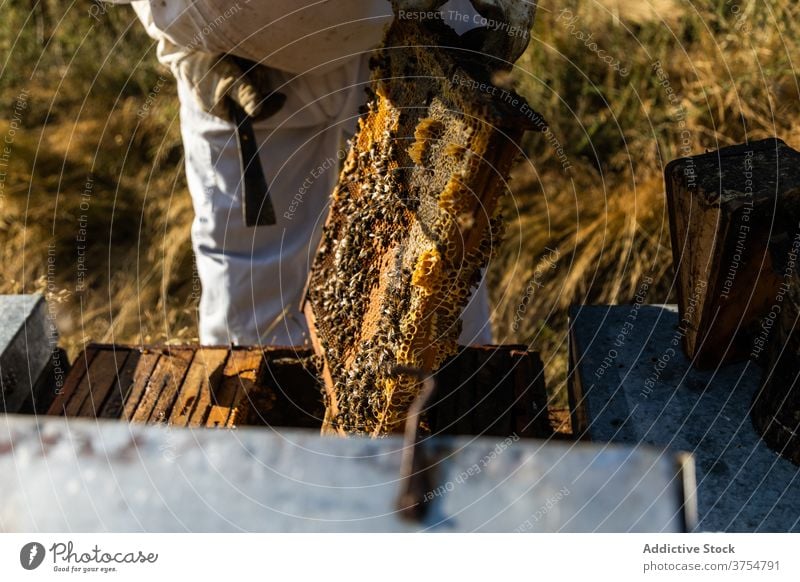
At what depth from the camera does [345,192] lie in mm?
2156

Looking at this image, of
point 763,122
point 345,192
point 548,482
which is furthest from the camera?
point 763,122

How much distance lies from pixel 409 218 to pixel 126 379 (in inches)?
36.7

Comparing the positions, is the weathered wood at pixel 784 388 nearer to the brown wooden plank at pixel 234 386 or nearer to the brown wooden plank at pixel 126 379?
the brown wooden plank at pixel 234 386

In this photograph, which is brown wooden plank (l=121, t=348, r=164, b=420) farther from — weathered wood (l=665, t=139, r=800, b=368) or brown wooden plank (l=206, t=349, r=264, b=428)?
weathered wood (l=665, t=139, r=800, b=368)

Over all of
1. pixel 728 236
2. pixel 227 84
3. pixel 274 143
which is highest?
pixel 227 84

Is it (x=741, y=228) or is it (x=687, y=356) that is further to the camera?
(x=687, y=356)

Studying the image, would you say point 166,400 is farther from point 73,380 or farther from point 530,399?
point 530,399

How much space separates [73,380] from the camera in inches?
89.3

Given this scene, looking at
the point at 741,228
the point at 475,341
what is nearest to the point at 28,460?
the point at 741,228

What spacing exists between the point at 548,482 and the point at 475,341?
158 cm

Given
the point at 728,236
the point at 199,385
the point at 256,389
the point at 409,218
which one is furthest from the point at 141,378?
the point at 728,236

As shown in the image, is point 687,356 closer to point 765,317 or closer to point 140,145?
point 765,317

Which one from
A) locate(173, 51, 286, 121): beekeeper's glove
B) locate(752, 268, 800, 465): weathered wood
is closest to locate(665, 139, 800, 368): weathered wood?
locate(752, 268, 800, 465): weathered wood

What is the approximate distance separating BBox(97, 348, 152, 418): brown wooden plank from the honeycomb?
1.52 feet
